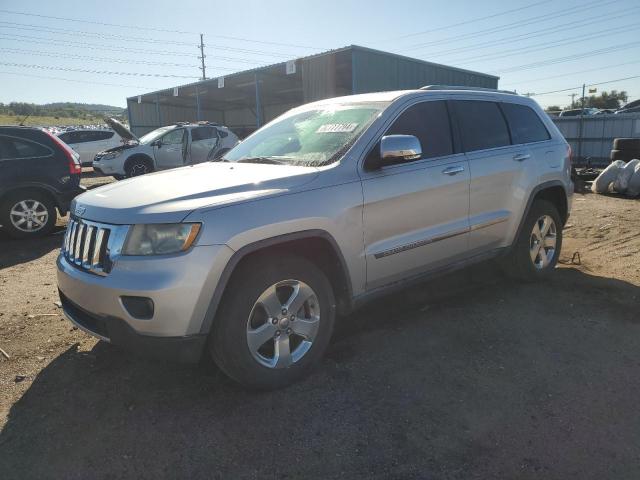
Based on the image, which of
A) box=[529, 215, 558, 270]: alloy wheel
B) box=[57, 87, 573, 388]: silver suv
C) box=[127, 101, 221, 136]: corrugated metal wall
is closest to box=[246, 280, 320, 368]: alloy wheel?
box=[57, 87, 573, 388]: silver suv

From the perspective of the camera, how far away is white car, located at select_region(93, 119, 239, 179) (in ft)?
47.8

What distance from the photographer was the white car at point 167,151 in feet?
47.8

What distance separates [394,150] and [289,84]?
22.2 m

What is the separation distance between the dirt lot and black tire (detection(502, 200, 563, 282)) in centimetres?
49

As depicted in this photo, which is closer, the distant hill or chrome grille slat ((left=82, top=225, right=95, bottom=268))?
chrome grille slat ((left=82, top=225, right=95, bottom=268))

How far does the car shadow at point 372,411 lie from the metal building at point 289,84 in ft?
43.3

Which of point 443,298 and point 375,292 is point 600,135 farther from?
point 375,292

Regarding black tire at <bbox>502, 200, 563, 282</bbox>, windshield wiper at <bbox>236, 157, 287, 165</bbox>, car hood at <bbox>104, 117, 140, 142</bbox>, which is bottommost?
black tire at <bbox>502, 200, 563, 282</bbox>

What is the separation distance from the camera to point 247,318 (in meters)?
2.72

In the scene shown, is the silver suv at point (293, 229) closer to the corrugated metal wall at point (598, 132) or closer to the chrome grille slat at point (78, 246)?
the chrome grille slat at point (78, 246)

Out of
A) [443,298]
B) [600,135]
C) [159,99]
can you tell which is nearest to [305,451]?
[443,298]

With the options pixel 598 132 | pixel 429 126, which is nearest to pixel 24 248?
pixel 429 126

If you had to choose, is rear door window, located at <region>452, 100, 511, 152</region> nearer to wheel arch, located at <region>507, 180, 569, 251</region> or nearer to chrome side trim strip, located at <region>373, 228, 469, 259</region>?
wheel arch, located at <region>507, 180, 569, 251</region>

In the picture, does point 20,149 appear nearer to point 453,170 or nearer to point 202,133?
point 453,170
